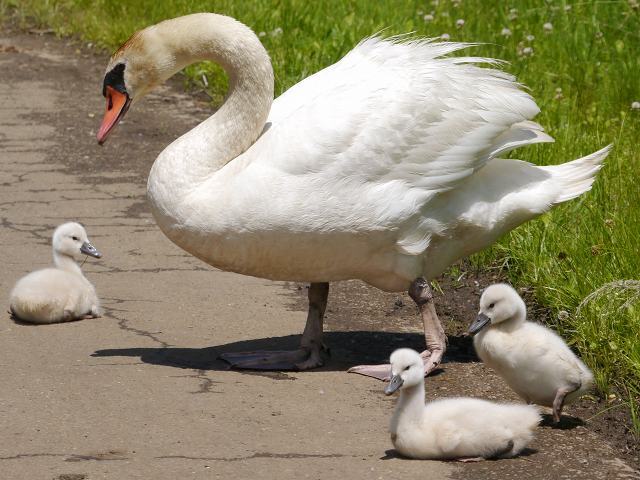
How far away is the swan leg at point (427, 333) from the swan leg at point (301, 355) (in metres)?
0.21

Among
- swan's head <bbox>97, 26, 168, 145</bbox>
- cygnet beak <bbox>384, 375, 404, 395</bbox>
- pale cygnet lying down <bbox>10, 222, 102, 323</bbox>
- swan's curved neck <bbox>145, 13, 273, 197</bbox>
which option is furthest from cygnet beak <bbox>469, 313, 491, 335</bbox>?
pale cygnet lying down <bbox>10, 222, 102, 323</bbox>

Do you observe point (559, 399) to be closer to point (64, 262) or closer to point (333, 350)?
point (333, 350)

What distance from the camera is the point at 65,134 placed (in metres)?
10.1

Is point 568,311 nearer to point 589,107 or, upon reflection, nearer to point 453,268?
point 453,268

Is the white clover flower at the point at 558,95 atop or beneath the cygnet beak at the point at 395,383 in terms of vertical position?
atop

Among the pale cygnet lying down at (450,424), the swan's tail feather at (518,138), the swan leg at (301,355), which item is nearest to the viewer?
the pale cygnet lying down at (450,424)

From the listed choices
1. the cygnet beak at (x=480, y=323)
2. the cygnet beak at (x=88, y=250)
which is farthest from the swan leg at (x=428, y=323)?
the cygnet beak at (x=88, y=250)

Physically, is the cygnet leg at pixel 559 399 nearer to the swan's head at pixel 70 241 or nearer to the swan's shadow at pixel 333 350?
the swan's shadow at pixel 333 350

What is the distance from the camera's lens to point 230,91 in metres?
6.05

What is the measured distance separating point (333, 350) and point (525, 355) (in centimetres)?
132

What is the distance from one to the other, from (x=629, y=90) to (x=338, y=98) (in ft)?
13.1

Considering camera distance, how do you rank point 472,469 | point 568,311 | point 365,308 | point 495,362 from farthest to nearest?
point 365,308 → point 568,311 → point 495,362 → point 472,469

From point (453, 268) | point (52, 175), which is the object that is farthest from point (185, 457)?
point (52, 175)

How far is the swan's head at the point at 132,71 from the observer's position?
601 cm
